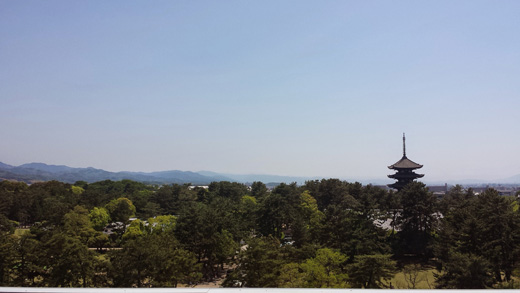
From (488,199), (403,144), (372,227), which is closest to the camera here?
(488,199)

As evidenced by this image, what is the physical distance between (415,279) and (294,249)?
608 centimetres

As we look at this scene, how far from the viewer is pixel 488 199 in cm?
1597

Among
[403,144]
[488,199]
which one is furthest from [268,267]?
[403,144]

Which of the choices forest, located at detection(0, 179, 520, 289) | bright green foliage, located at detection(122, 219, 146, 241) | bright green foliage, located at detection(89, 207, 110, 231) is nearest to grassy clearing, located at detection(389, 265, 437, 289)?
forest, located at detection(0, 179, 520, 289)

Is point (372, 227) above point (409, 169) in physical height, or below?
below

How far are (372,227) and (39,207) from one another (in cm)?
3397

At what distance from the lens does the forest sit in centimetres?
1227

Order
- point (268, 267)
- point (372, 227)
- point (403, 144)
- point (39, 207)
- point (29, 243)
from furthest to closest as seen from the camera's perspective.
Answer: point (403, 144)
point (39, 207)
point (372, 227)
point (29, 243)
point (268, 267)

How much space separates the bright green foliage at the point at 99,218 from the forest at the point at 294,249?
79 mm

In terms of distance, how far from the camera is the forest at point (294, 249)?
12.3m

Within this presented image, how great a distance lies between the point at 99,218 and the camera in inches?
1069

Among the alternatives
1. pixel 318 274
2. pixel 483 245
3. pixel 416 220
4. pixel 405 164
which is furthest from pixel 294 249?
pixel 405 164

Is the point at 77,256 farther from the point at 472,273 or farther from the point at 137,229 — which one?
the point at 472,273

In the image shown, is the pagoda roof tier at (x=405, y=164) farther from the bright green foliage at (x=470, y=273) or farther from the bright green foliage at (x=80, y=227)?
the bright green foliage at (x=80, y=227)
